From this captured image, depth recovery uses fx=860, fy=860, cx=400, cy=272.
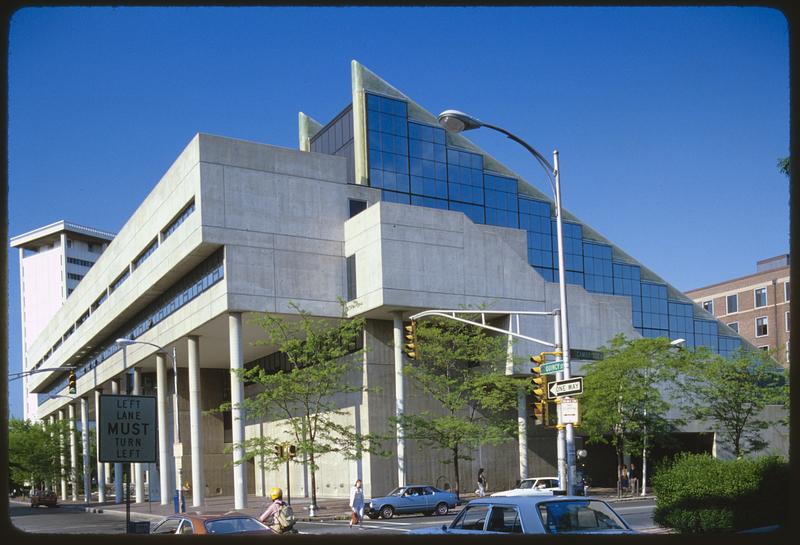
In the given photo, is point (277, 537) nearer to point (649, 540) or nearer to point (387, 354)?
point (649, 540)

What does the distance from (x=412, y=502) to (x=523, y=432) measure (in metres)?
15.2

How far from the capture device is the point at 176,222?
173ft

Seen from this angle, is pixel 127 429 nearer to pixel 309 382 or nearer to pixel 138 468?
pixel 309 382

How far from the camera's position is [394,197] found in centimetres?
5612

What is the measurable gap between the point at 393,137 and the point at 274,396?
21.1 meters

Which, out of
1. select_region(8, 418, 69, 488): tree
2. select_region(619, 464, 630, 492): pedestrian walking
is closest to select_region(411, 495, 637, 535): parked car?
Result: select_region(619, 464, 630, 492): pedestrian walking

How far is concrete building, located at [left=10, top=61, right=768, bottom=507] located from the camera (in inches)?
1902

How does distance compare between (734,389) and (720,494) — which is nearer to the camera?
(720,494)

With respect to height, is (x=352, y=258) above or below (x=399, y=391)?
above

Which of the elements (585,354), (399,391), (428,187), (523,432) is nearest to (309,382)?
(399,391)

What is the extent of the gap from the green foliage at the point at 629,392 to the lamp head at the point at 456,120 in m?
31.1

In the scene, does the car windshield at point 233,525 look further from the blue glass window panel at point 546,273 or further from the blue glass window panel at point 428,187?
the blue glass window panel at point 546,273

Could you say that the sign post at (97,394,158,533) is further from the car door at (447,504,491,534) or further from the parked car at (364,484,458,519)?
the parked car at (364,484,458,519)

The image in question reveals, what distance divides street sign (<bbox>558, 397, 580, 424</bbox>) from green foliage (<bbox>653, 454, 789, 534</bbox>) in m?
2.46
